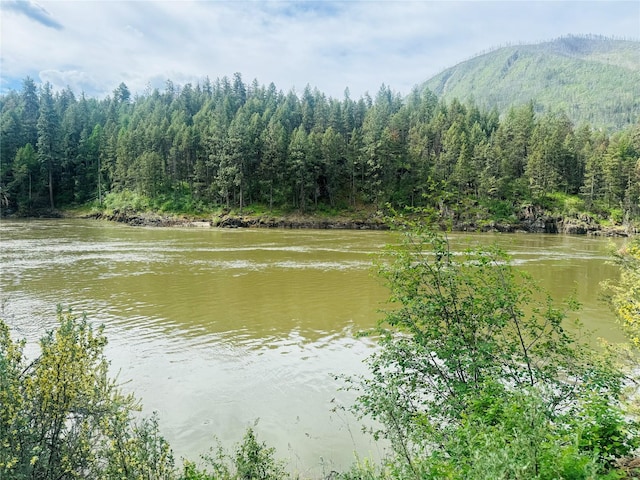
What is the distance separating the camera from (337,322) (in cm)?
1661

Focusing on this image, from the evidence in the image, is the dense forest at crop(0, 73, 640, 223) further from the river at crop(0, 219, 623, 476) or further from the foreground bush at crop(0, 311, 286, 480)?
the foreground bush at crop(0, 311, 286, 480)

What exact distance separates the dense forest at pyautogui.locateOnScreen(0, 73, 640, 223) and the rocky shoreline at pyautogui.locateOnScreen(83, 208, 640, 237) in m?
3.91

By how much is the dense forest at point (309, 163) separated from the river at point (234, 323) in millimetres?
41092

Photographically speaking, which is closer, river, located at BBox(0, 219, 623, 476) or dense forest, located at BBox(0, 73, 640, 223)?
river, located at BBox(0, 219, 623, 476)

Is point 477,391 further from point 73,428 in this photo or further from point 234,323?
point 234,323

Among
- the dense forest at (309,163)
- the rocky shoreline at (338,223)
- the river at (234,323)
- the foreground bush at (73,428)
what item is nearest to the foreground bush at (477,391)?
the river at (234,323)

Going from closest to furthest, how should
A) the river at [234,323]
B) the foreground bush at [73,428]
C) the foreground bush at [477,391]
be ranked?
the foreground bush at [477,391]
the foreground bush at [73,428]
the river at [234,323]

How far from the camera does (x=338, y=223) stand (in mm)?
70188

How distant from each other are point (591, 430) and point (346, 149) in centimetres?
7730

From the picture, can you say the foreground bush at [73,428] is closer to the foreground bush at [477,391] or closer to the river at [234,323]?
the river at [234,323]

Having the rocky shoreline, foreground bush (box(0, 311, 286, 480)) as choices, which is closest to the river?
foreground bush (box(0, 311, 286, 480))

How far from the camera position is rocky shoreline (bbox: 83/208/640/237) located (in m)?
68.2

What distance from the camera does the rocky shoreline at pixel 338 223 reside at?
68250 mm

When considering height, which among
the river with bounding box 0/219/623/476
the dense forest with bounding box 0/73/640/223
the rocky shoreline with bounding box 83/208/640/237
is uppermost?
the dense forest with bounding box 0/73/640/223
